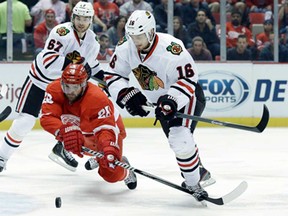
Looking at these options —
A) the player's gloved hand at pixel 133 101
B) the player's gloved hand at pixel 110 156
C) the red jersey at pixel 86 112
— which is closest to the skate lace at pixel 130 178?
the red jersey at pixel 86 112

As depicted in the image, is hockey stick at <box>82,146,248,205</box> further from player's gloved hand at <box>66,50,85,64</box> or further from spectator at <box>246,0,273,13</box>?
spectator at <box>246,0,273,13</box>

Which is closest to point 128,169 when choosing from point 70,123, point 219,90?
point 70,123

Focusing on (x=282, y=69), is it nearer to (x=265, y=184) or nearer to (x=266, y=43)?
(x=266, y=43)

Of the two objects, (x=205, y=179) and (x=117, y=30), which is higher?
(x=117, y=30)

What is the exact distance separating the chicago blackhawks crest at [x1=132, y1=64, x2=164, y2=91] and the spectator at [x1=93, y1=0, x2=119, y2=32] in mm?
3977

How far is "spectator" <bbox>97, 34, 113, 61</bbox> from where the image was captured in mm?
8484

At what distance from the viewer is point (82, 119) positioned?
15.7 feet

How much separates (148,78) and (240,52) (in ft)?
13.5

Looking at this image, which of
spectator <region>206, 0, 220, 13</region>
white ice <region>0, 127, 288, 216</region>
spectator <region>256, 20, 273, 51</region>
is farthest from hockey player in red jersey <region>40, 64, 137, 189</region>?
spectator <region>256, 20, 273, 51</region>

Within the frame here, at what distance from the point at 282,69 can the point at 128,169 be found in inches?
161

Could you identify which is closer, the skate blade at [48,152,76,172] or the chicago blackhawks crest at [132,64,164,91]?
the chicago blackhawks crest at [132,64,164,91]

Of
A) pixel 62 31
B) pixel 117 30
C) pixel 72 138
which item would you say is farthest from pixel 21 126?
pixel 117 30

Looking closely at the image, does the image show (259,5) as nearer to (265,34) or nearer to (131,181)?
(265,34)

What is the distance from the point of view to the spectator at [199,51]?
8578mm
